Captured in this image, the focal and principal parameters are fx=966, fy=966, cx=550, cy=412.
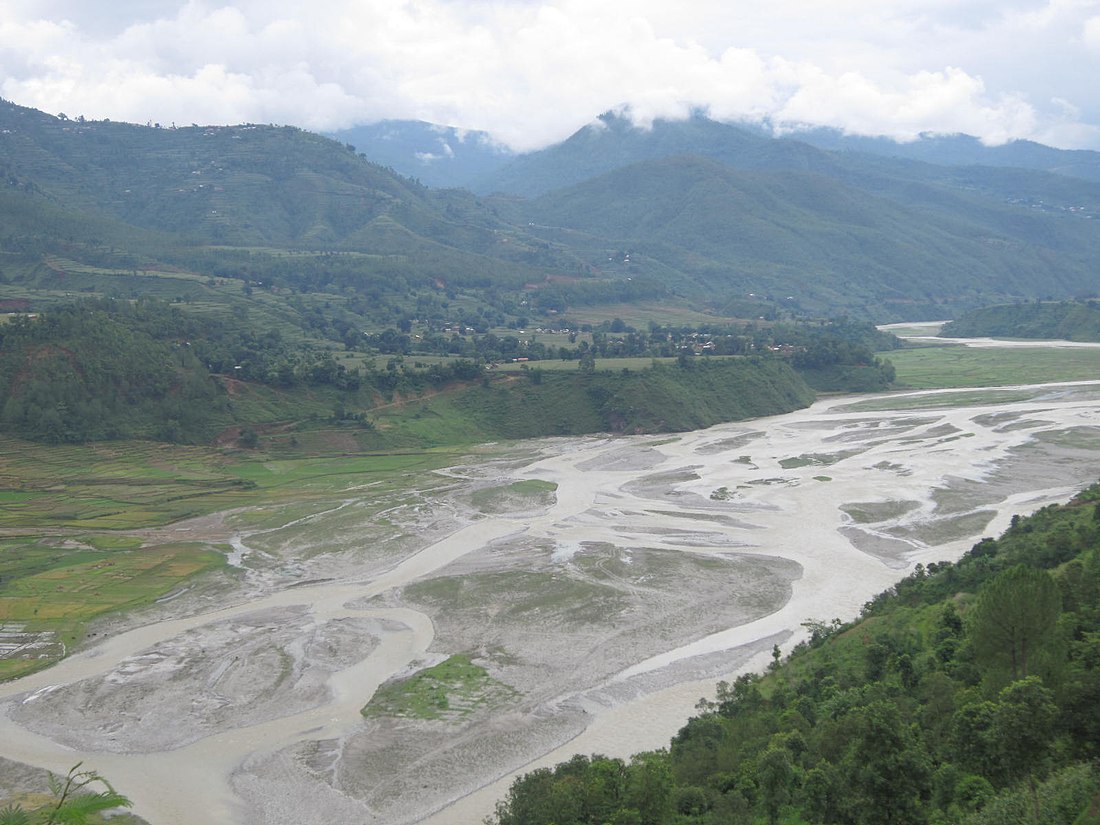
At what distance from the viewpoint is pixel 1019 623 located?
883 inches

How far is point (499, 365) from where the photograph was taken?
10975 cm

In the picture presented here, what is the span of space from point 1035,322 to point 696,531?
135080 millimetres

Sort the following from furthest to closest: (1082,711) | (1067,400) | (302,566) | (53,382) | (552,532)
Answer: (1067,400), (53,382), (552,532), (302,566), (1082,711)

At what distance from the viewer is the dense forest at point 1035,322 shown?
516 ft

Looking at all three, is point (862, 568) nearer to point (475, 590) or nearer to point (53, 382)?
point (475, 590)

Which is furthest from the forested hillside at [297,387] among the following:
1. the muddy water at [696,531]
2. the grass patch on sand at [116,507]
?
the muddy water at [696,531]

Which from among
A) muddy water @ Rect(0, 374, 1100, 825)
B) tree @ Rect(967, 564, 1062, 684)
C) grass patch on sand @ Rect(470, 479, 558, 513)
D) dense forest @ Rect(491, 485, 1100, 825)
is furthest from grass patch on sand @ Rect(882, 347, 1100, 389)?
tree @ Rect(967, 564, 1062, 684)

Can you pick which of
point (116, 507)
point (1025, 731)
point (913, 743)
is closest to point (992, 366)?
point (116, 507)

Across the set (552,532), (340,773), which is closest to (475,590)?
(552,532)

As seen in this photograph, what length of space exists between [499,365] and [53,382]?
1810 inches

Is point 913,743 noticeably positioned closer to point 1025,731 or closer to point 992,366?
point 1025,731

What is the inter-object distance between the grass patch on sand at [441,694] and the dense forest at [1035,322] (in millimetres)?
146148

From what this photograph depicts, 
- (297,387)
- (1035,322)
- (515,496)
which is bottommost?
(515,496)

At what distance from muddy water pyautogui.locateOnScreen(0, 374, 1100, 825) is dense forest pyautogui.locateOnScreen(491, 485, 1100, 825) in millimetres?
6141
